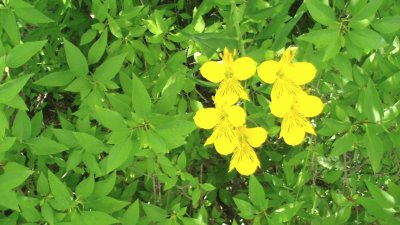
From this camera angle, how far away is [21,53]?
1.20 metres

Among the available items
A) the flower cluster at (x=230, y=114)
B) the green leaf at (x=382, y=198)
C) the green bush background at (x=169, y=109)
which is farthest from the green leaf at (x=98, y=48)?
the green leaf at (x=382, y=198)

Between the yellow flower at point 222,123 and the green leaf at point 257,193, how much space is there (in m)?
0.47

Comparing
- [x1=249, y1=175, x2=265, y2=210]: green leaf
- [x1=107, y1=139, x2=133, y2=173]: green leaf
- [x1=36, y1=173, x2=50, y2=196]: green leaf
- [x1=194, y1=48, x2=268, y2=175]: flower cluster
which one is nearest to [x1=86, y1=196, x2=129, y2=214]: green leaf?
[x1=36, y1=173, x2=50, y2=196]: green leaf

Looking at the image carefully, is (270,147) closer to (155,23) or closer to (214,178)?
(214,178)

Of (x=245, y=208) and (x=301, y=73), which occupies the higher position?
(x=301, y=73)

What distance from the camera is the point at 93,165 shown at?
133cm

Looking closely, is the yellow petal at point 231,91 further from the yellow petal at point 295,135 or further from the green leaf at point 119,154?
the green leaf at point 119,154

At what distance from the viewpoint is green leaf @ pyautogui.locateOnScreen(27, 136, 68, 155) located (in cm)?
132

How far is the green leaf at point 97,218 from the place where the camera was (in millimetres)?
1270

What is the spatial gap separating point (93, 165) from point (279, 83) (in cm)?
59

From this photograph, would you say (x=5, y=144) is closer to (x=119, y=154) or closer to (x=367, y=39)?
(x=119, y=154)

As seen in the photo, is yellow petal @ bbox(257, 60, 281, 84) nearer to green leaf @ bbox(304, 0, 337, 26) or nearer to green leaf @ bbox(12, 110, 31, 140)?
green leaf @ bbox(304, 0, 337, 26)

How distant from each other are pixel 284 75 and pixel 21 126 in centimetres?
71

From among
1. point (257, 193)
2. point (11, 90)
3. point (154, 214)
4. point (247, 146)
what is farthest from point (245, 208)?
point (11, 90)
